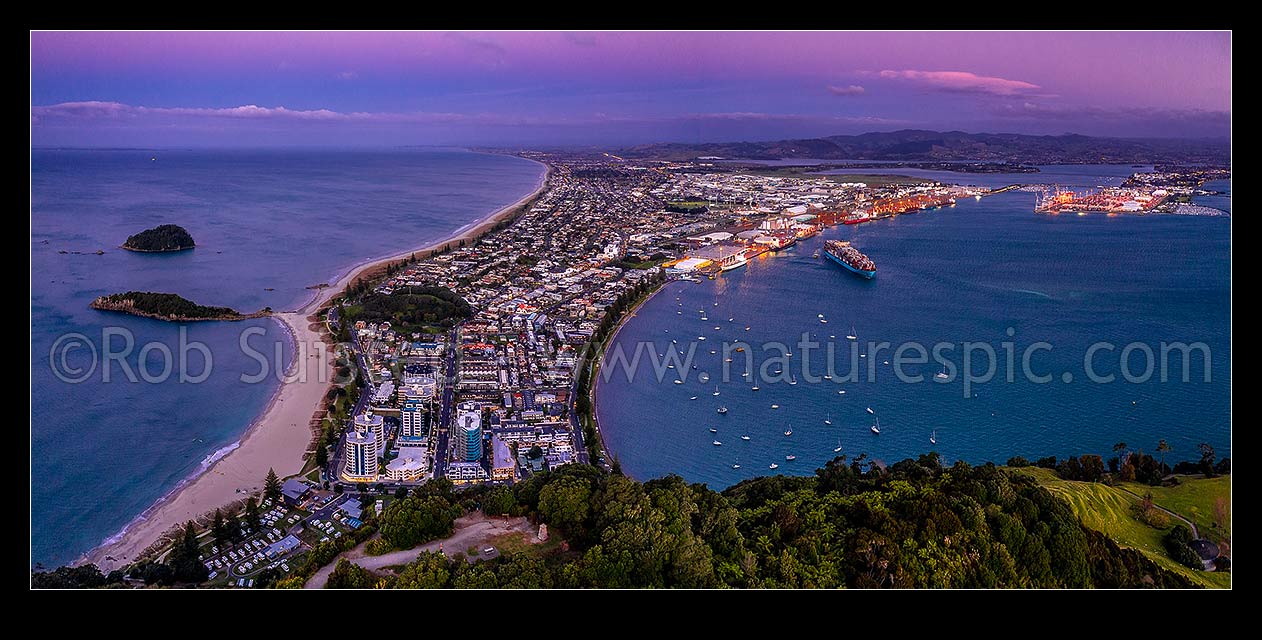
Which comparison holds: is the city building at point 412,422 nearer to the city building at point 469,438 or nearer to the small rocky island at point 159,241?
the city building at point 469,438

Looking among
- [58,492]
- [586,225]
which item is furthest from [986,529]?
[586,225]

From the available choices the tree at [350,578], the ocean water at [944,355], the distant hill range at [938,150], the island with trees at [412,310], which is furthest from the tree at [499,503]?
the distant hill range at [938,150]

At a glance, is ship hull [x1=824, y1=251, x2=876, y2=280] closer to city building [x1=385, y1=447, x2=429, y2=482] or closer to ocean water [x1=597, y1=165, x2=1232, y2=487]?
ocean water [x1=597, y1=165, x2=1232, y2=487]

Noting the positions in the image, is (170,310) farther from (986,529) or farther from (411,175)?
(411,175)

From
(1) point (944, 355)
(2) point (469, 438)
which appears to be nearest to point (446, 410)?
(2) point (469, 438)

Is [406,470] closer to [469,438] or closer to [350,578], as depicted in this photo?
[469,438]
